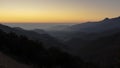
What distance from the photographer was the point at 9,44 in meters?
23.4

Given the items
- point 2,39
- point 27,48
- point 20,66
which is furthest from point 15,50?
point 20,66

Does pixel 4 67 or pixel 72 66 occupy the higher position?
pixel 4 67

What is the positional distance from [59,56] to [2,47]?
374 cm

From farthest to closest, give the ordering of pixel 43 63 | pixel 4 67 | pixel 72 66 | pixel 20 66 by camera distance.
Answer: pixel 72 66, pixel 43 63, pixel 20 66, pixel 4 67

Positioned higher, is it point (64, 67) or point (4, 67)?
point (4, 67)

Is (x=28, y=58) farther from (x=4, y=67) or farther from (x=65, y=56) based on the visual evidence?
(x=4, y=67)

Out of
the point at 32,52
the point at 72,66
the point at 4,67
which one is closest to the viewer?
the point at 4,67

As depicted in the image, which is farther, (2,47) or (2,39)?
(2,39)

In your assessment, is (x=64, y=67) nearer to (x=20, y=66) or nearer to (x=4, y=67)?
(x=20, y=66)

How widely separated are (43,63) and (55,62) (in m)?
1.37

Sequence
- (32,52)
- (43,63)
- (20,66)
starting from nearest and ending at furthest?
(20,66)
(43,63)
(32,52)

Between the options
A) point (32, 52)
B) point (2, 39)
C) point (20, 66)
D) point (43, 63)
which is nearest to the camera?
point (20, 66)

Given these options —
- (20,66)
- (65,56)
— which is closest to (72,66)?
(65,56)

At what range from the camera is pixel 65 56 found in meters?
23.3
